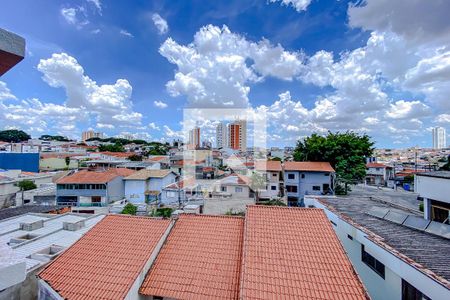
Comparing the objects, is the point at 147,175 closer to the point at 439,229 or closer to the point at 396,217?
the point at 396,217

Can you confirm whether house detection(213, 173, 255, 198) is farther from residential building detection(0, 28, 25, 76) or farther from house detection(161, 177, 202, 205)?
residential building detection(0, 28, 25, 76)

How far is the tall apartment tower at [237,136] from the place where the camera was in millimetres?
75662

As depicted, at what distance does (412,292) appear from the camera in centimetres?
574

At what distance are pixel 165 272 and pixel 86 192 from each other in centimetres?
2353

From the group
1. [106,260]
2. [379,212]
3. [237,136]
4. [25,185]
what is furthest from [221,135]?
[106,260]

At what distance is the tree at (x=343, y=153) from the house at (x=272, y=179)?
5.66 metres

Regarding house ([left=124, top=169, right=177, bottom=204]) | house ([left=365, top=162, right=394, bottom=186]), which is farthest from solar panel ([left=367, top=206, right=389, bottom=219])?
house ([left=365, top=162, right=394, bottom=186])

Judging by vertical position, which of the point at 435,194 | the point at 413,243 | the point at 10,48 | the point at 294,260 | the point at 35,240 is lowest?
the point at 35,240

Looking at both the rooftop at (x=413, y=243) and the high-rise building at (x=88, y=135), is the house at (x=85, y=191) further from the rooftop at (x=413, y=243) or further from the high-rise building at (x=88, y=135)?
the high-rise building at (x=88, y=135)

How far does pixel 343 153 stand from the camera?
30188 millimetres

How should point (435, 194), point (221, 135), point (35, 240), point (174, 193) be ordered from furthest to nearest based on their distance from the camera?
point (221, 135), point (174, 193), point (35, 240), point (435, 194)

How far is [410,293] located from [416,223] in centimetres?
308

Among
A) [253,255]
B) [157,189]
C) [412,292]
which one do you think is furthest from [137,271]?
[157,189]

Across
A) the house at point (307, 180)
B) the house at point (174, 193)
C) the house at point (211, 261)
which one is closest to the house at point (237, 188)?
the house at point (174, 193)
